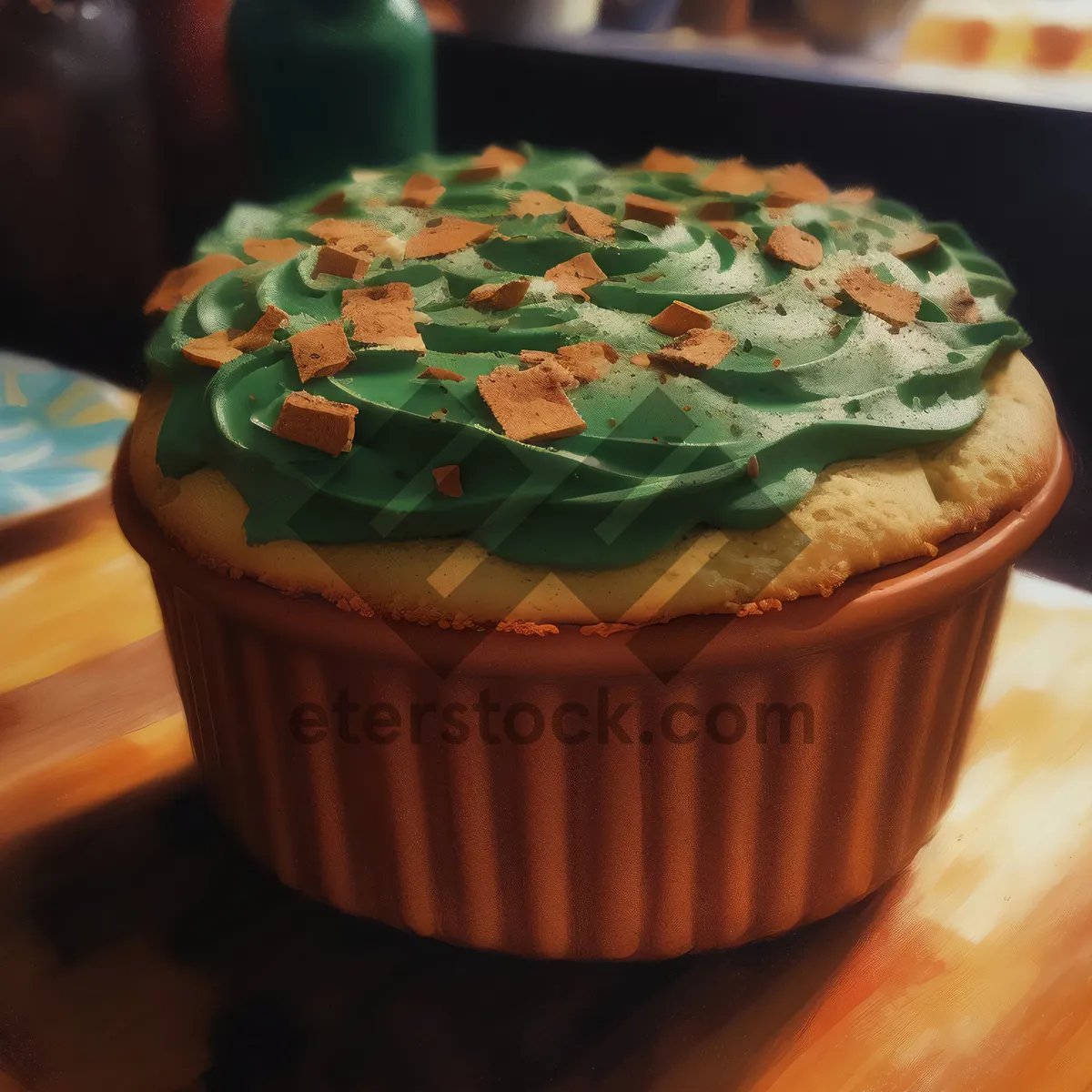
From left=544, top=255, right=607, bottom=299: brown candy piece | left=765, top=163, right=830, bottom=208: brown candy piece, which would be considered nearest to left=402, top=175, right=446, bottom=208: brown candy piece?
left=544, top=255, right=607, bottom=299: brown candy piece

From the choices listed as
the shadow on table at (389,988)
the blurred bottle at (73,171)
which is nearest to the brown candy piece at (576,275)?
the shadow on table at (389,988)

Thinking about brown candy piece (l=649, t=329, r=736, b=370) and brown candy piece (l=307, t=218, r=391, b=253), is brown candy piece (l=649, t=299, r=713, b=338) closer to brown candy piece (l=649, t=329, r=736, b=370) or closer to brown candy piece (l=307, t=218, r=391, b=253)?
brown candy piece (l=649, t=329, r=736, b=370)

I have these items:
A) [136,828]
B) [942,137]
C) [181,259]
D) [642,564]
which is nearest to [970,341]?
[642,564]

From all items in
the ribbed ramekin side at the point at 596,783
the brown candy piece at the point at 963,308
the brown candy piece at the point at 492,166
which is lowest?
the ribbed ramekin side at the point at 596,783

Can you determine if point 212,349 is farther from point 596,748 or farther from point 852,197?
point 852,197

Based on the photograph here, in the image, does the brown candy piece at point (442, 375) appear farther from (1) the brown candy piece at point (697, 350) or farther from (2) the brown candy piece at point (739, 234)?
(2) the brown candy piece at point (739, 234)

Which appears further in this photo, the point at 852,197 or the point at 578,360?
the point at 852,197

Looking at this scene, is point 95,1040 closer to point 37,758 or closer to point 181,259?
point 37,758

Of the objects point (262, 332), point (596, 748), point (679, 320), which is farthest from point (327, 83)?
point (596, 748)
